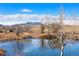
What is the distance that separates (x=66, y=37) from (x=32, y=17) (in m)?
0.40

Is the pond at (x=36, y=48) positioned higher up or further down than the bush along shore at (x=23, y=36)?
further down

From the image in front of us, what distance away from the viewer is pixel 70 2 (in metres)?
3.83

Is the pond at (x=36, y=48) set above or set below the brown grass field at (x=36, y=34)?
below

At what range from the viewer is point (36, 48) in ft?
12.7

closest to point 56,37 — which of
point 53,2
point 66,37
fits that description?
point 66,37

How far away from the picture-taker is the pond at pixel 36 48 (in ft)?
12.6

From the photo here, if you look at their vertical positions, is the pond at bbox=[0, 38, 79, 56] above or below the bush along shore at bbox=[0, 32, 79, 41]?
below

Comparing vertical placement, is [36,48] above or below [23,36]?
below

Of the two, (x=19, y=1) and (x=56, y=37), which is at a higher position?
(x=19, y=1)

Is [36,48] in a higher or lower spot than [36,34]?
lower

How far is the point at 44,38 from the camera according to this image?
385 centimetres

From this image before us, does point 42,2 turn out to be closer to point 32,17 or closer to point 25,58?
point 32,17

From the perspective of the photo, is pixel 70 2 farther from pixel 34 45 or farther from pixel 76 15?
pixel 34 45

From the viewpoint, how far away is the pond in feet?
12.6
